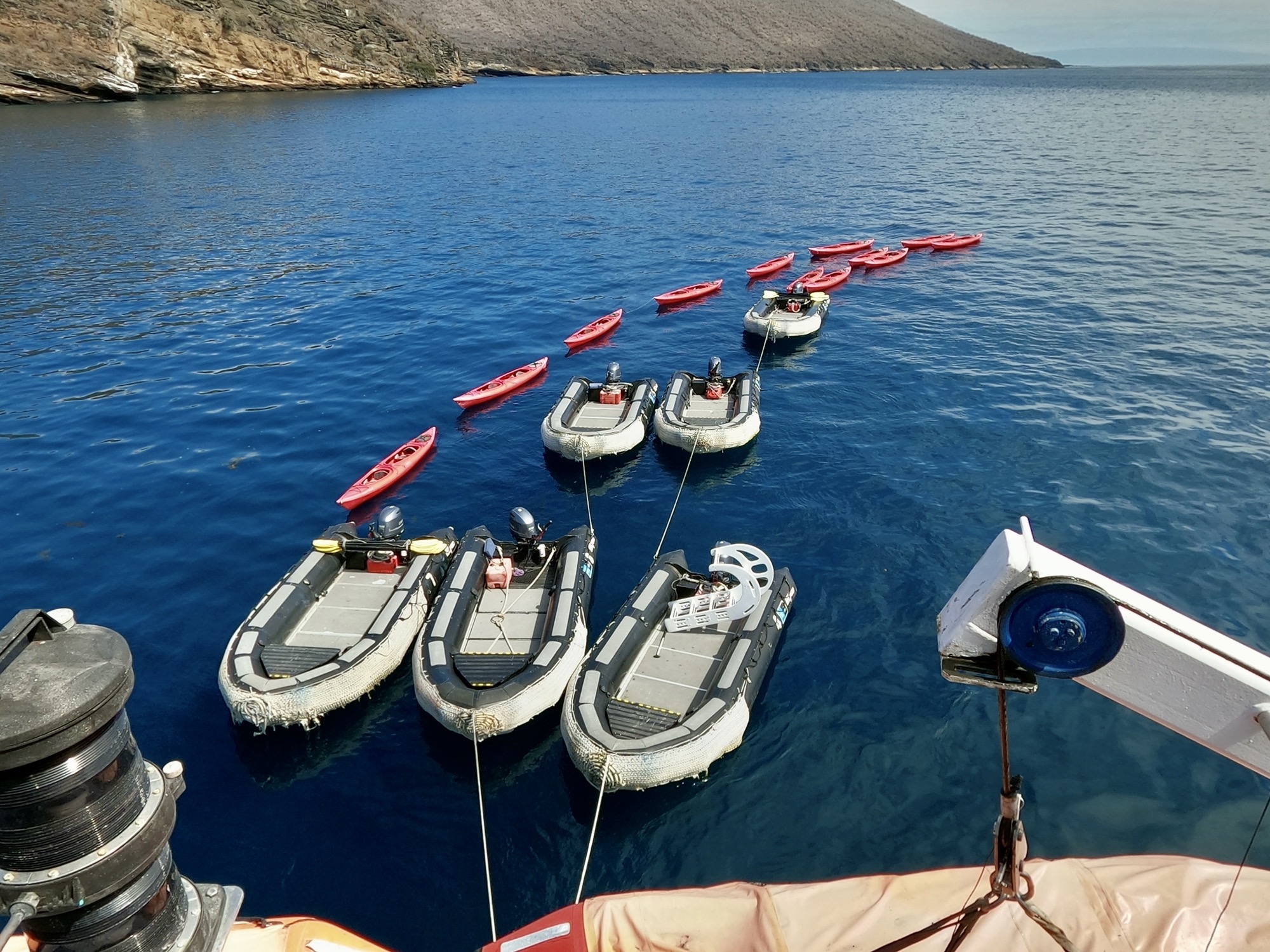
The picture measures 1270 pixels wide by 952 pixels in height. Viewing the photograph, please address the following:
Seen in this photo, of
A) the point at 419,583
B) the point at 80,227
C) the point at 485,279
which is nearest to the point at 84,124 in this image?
the point at 80,227

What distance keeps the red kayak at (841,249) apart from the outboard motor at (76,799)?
4482 cm

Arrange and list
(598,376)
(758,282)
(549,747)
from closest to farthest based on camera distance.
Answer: (549,747) → (598,376) → (758,282)

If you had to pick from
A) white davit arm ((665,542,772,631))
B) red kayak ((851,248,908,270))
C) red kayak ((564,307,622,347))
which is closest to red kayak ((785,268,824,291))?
red kayak ((851,248,908,270))

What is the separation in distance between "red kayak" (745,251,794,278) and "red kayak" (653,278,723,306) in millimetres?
2704

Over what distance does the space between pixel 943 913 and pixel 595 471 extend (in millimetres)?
16470

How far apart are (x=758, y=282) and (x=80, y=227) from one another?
137 ft

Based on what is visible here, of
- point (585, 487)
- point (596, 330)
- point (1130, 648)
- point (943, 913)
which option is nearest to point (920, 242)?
point (596, 330)

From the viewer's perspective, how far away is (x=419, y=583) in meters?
Result: 16.1

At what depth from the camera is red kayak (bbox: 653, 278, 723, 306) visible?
1464 inches

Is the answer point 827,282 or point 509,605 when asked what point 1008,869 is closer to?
point 509,605

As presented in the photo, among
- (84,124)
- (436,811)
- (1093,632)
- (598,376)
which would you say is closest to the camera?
(1093,632)

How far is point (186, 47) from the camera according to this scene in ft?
338

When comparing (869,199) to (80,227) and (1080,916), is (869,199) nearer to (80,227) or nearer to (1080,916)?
(80,227)

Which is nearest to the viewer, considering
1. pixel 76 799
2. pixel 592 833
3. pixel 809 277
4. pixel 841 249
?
pixel 76 799
